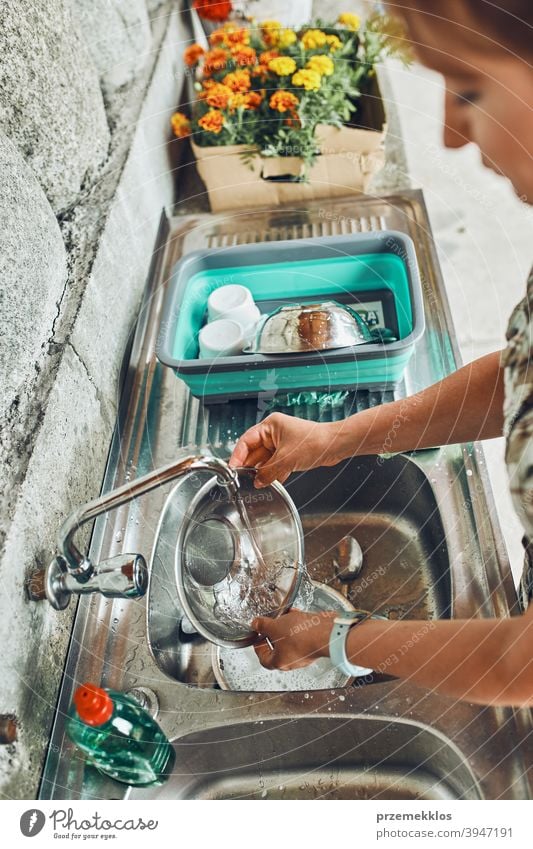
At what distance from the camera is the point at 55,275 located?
865mm

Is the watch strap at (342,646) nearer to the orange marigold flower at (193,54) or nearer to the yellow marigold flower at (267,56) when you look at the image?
the yellow marigold flower at (267,56)

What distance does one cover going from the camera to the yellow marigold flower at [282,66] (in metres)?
1.12

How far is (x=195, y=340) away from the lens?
38.0 inches

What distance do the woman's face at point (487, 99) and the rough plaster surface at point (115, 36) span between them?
835 millimetres

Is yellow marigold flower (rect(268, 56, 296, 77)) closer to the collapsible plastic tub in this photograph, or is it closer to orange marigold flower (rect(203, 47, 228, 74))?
orange marigold flower (rect(203, 47, 228, 74))

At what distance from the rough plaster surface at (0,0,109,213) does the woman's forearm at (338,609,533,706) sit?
79 centimetres

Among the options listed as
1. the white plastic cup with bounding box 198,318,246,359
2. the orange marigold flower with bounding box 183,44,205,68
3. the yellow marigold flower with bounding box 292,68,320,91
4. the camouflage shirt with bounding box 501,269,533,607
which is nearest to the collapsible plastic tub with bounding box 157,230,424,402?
the white plastic cup with bounding box 198,318,246,359

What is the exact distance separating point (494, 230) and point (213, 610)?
1260mm

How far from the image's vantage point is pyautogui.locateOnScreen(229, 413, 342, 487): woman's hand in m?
0.79

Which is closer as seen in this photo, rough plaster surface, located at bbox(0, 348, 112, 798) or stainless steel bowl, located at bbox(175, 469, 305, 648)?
rough plaster surface, located at bbox(0, 348, 112, 798)

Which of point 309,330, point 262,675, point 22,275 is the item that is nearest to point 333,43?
point 309,330

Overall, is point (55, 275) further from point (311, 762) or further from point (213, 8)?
point (213, 8)

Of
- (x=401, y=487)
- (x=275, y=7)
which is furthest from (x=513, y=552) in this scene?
(x=275, y=7)
